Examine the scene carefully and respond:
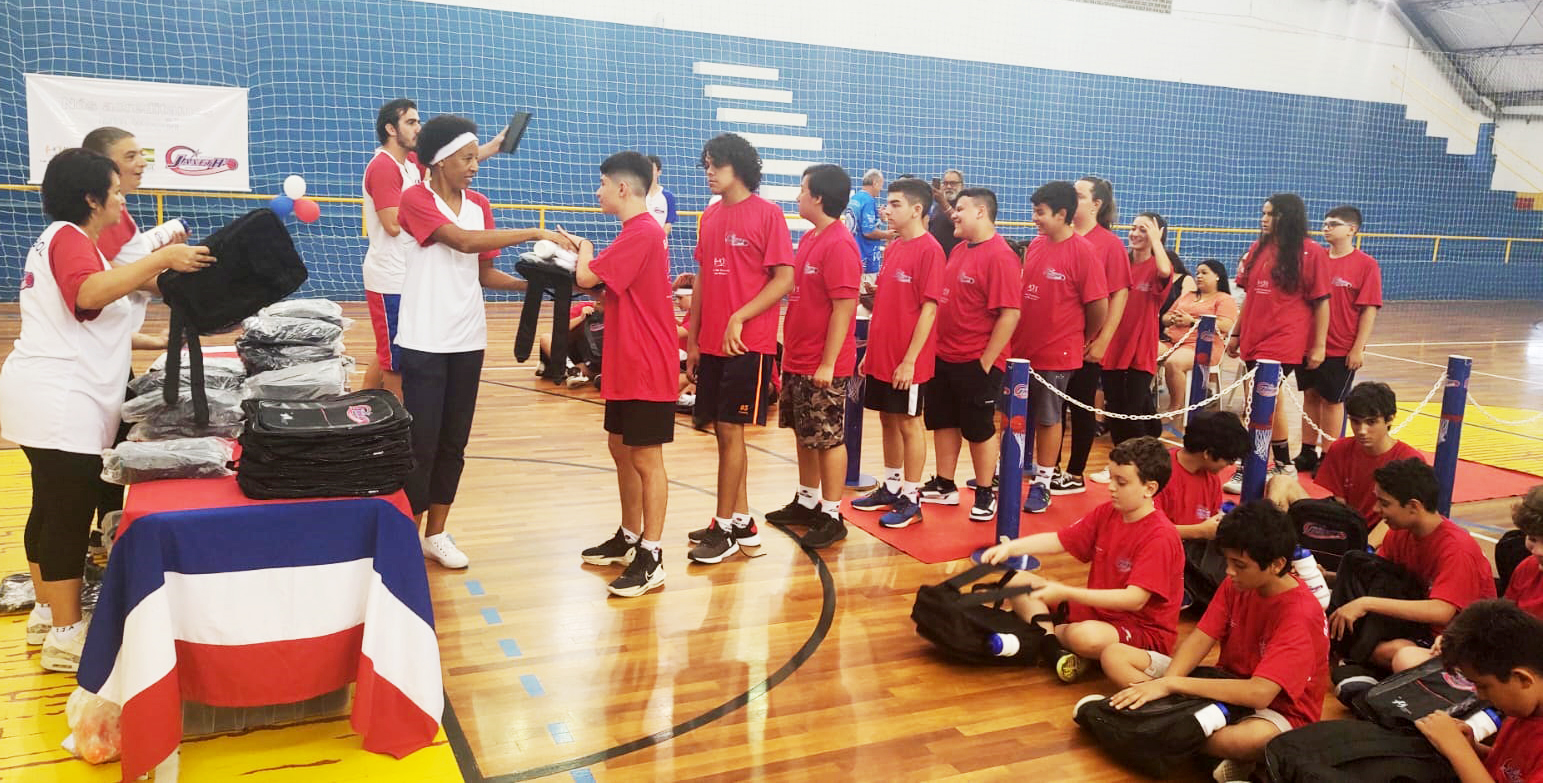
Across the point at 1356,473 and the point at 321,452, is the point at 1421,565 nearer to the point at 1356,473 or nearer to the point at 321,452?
the point at 1356,473

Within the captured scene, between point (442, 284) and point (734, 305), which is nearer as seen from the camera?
point (442, 284)

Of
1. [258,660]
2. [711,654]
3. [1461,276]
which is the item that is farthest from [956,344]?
[1461,276]

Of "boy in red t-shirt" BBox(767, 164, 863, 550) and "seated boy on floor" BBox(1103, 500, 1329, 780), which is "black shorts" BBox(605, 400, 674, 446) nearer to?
"boy in red t-shirt" BBox(767, 164, 863, 550)

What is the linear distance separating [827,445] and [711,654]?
146cm

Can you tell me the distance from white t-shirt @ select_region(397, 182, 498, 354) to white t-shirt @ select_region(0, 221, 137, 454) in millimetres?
998

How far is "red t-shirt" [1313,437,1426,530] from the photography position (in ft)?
15.0

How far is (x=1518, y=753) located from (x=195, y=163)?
1185cm

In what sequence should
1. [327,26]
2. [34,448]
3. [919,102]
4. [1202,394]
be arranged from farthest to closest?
[919,102] → [327,26] → [1202,394] → [34,448]

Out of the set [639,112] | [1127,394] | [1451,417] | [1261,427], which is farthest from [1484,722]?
[639,112]

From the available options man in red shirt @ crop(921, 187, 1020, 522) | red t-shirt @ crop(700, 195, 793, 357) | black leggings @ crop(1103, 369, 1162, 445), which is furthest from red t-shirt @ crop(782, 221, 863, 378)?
black leggings @ crop(1103, 369, 1162, 445)

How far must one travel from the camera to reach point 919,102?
15.0 metres

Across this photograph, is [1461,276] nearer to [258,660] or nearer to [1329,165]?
[1329,165]

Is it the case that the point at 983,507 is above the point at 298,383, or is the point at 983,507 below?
below

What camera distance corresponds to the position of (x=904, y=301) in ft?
17.5
